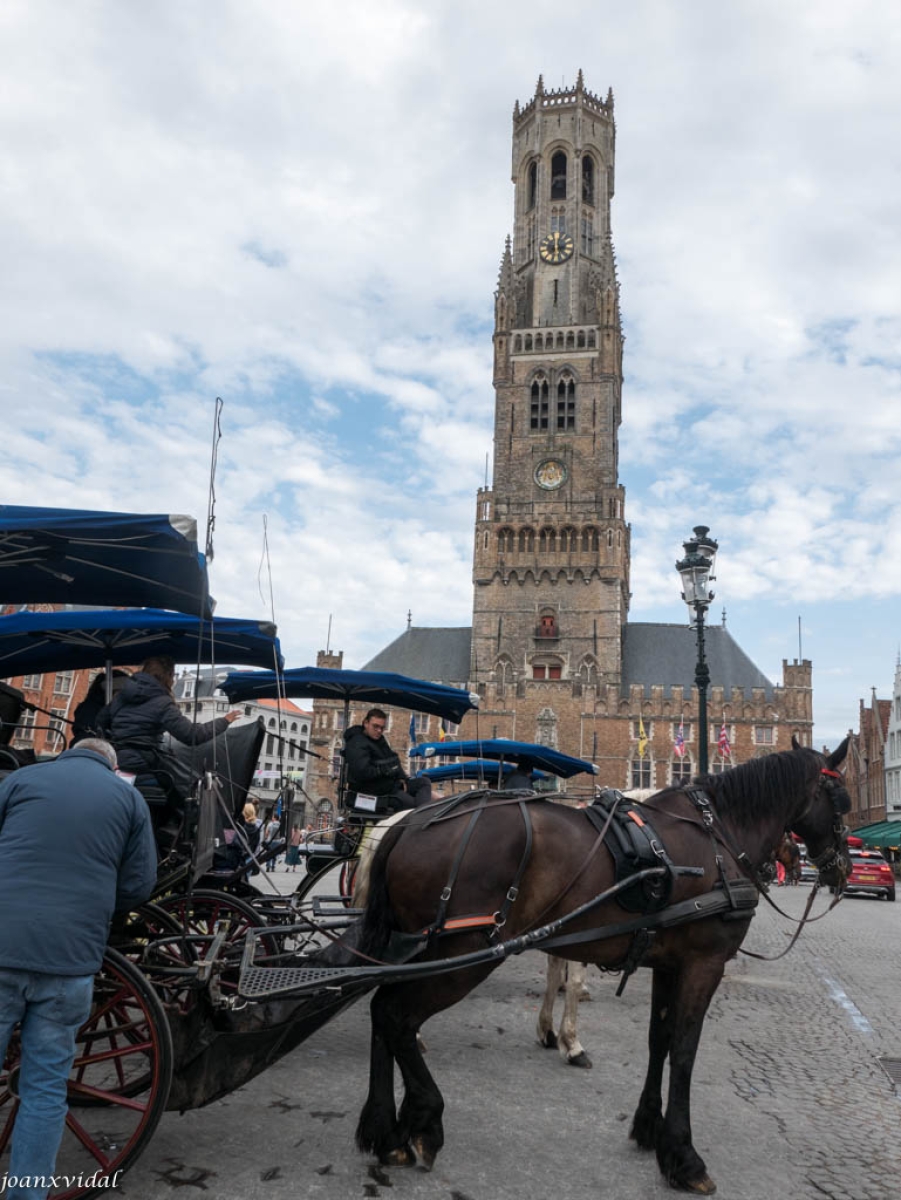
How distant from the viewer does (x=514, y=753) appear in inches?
640

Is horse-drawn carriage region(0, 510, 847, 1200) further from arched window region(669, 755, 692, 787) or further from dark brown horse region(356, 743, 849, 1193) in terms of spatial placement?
arched window region(669, 755, 692, 787)

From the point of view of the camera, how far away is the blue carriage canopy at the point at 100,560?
5465 millimetres

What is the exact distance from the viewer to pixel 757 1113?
5.47 m

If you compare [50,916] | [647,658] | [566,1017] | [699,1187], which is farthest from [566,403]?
[50,916]

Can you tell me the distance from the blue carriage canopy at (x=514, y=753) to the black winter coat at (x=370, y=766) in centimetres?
529

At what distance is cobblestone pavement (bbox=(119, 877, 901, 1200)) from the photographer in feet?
13.9

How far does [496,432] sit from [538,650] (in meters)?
17.2

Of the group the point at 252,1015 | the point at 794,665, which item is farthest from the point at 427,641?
the point at 252,1015

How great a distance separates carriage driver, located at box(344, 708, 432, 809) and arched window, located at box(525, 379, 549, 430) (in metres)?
57.9

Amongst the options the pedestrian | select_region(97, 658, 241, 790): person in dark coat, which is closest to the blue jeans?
select_region(97, 658, 241, 790): person in dark coat

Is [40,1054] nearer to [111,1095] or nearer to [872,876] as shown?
[111,1095]

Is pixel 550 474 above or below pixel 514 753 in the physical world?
above

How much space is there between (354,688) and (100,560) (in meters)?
5.15

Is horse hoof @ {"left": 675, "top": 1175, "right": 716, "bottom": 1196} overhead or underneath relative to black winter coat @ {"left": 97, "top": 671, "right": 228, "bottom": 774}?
Result: underneath
